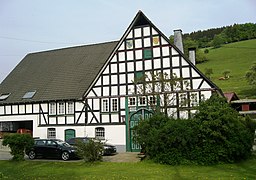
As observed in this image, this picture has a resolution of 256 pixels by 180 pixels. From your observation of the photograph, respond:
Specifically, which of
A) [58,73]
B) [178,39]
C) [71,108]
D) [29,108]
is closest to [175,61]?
[178,39]

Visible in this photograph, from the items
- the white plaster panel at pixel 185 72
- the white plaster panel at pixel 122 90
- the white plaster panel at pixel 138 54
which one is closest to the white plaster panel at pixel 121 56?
the white plaster panel at pixel 138 54

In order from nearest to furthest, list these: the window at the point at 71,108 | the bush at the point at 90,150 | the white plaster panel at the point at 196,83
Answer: the bush at the point at 90,150 < the white plaster panel at the point at 196,83 < the window at the point at 71,108

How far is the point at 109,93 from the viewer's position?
30.6 m

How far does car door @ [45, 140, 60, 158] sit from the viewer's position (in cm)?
2499

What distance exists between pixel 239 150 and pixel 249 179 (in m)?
6.27

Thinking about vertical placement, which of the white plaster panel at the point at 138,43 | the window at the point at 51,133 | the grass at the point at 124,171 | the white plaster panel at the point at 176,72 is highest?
the white plaster panel at the point at 138,43

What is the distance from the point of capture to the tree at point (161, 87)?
2727cm

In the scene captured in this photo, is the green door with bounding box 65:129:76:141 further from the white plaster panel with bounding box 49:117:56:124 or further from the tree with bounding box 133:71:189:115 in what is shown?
the tree with bounding box 133:71:189:115

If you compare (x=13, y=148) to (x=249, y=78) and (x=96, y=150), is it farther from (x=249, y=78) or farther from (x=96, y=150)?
(x=249, y=78)

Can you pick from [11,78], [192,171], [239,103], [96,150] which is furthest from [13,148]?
[239,103]

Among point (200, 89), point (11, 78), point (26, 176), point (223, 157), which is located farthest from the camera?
point (11, 78)

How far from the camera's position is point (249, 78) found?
6159 centimetres

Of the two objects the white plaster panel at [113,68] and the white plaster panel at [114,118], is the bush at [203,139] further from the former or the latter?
the white plaster panel at [113,68]

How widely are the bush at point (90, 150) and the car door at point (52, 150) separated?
3.58 meters
